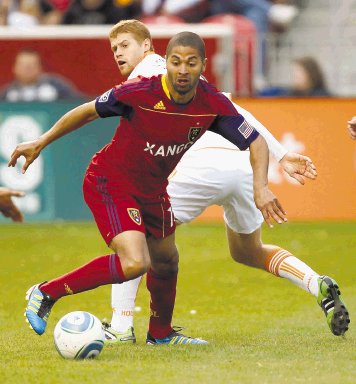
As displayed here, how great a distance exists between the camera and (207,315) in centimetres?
994

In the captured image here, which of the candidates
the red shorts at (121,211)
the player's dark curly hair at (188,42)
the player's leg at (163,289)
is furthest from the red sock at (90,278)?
the player's dark curly hair at (188,42)

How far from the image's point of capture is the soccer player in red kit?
773 cm

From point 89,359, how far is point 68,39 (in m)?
10.5

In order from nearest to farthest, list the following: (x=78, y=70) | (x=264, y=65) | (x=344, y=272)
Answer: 1. (x=344, y=272)
2. (x=78, y=70)
3. (x=264, y=65)

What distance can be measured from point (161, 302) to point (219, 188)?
105 centimetres

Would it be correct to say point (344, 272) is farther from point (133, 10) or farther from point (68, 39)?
point (133, 10)

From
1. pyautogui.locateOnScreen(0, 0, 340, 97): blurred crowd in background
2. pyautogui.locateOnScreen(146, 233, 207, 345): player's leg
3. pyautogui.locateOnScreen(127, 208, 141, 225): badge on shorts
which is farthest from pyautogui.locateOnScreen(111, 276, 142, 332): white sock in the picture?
pyautogui.locateOnScreen(0, 0, 340, 97): blurred crowd in background

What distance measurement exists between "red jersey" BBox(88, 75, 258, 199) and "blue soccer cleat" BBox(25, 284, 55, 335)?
858 mm

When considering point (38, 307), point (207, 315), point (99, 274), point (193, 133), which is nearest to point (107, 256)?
point (99, 274)

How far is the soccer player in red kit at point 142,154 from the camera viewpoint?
7734 millimetres

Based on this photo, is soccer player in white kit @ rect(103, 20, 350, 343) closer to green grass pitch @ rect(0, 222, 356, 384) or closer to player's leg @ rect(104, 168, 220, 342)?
player's leg @ rect(104, 168, 220, 342)

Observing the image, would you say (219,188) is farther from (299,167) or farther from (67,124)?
(67,124)

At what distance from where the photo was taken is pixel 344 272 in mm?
12203

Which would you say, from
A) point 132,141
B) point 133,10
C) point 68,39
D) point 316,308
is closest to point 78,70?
point 68,39
